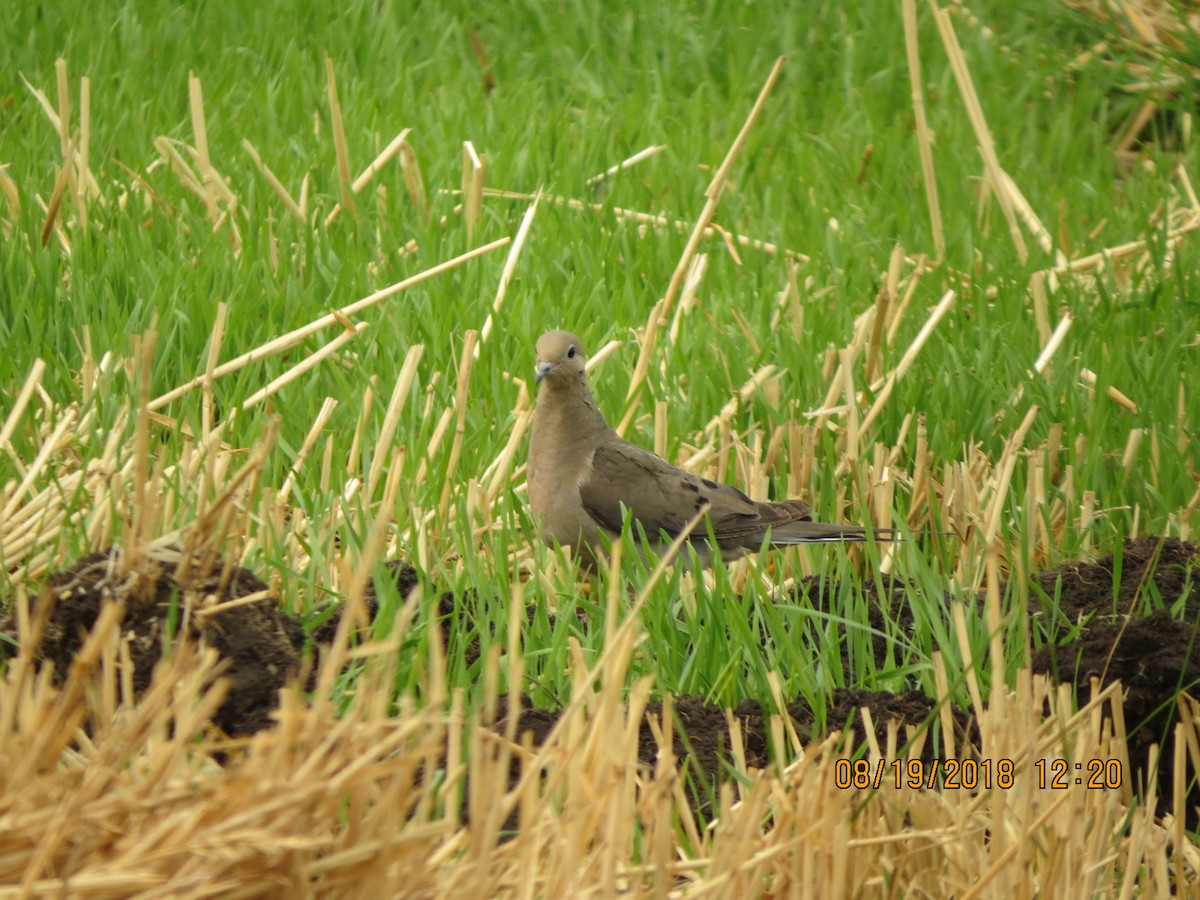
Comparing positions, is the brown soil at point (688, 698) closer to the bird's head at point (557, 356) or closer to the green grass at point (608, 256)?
the green grass at point (608, 256)

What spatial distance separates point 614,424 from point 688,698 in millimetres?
1888

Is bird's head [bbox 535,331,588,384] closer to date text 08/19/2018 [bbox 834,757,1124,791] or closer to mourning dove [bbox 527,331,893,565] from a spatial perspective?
mourning dove [bbox 527,331,893,565]

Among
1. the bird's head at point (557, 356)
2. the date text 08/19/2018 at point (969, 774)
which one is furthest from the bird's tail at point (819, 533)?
the date text 08/19/2018 at point (969, 774)

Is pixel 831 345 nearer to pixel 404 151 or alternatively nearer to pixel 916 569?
pixel 916 569

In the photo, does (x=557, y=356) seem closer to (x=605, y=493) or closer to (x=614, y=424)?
(x=605, y=493)

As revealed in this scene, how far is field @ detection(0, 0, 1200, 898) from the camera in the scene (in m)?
2.17

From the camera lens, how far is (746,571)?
4055 millimetres

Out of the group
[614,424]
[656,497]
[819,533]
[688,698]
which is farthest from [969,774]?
[614,424]

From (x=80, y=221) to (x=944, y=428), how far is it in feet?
10.5

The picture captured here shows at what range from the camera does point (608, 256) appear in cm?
586

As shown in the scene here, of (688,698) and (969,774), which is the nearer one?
(969,774)

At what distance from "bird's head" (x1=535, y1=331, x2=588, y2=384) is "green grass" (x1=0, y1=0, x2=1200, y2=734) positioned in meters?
0.35

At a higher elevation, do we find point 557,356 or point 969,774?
point 557,356

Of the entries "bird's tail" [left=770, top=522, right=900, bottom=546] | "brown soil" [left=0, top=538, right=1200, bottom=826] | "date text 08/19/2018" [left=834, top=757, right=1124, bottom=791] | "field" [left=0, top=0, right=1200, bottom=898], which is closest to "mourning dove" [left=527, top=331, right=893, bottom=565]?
"bird's tail" [left=770, top=522, right=900, bottom=546]
